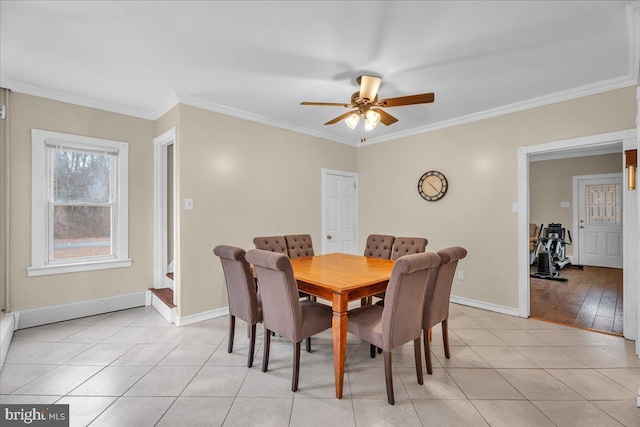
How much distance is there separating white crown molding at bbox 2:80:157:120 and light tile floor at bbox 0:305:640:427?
248 centimetres

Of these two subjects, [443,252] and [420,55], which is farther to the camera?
A: [420,55]

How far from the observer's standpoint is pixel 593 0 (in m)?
1.83

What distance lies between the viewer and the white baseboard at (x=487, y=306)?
356cm

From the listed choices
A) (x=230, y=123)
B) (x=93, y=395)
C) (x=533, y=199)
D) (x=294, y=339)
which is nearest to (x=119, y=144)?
(x=230, y=123)

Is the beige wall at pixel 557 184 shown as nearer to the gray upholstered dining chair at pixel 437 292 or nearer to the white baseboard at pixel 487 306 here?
the white baseboard at pixel 487 306

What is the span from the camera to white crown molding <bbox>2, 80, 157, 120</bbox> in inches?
118

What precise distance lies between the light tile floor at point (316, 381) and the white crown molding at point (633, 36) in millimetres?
2483

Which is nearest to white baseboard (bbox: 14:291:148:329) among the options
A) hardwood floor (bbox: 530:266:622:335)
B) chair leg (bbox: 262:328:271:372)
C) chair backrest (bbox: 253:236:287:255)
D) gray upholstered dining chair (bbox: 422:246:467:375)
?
chair backrest (bbox: 253:236:287:255)

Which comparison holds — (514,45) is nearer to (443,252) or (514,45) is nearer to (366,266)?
(443,252)

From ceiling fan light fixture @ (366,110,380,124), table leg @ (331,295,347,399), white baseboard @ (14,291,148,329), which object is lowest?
white baseboard @ (14,291,148,329)

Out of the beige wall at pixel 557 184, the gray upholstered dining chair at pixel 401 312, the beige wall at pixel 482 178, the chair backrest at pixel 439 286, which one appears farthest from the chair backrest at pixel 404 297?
the beige wall at pixel 557 184

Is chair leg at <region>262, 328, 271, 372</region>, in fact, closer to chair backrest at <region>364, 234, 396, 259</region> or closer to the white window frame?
chair backrest at <region>364, 234, 396, 259</region>

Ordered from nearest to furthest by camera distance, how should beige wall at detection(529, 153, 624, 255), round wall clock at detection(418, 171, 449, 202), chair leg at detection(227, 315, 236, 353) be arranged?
1. chair leg at detection(227, 315, 236, 353)
2. round wall clock at detection(418, 171, 449, 202)
3. beige wall at detection(529, 153, 624, 255)

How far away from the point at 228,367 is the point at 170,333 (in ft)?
3.44
